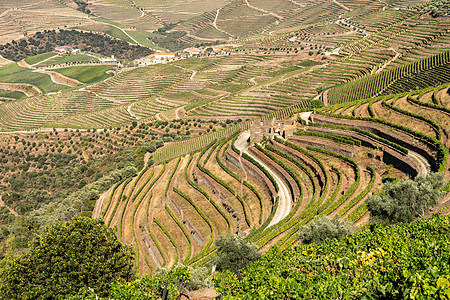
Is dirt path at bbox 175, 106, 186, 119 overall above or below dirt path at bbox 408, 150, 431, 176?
below

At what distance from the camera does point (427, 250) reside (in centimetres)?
1809

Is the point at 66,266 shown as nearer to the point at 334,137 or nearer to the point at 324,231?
the point at 324,231

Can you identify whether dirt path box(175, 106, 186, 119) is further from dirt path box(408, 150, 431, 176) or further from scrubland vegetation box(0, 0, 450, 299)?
dirt path box(408, 150, 431, 176)

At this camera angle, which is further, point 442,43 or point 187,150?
point 442,43

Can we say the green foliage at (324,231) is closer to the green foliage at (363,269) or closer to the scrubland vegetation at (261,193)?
the scrubland vegetation at (261,193)

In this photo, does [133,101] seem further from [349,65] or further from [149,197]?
[149,197]

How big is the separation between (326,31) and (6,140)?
532 ft

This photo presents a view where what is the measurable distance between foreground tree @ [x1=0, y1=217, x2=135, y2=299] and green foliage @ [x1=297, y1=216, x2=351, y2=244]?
17.2 meters

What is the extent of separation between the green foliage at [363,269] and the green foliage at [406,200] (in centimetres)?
692

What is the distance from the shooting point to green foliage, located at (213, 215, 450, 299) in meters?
14.4

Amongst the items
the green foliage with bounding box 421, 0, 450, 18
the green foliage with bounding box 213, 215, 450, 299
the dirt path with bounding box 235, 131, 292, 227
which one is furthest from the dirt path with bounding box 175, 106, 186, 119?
the green foliage with bounding box 213, 215, 450, 299

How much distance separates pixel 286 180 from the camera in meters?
50.3

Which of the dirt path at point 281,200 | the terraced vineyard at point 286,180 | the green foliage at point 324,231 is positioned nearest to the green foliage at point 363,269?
the green foliage at point 324,231

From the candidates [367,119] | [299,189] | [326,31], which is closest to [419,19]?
[326,31]
